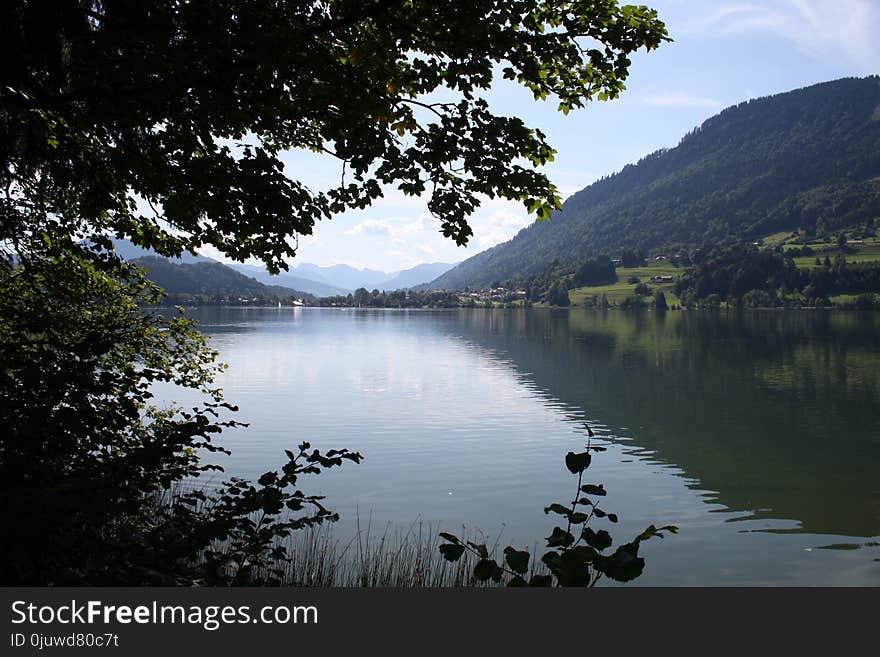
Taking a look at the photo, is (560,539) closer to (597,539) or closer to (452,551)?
(597,539)

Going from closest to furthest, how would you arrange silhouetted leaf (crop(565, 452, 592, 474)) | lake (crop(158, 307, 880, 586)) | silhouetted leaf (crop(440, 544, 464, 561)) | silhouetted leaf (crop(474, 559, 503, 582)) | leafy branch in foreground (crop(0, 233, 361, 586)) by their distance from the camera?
silhouetted leaf (crop(440, 544, 464, 561)) → silhouetted leaf (crop(474, 559, 503, 582)) → silhouetted leaf (crop(565, 452, 592, 474)) → leafy branch in foreground (crop(0, 233, 361, 586)) → lake (crop(158, 307, 880, 586))

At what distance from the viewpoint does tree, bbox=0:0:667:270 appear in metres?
6.01

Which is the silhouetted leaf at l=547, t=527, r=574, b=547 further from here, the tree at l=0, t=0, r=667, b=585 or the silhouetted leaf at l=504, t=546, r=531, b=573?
the tree at l=0, t=0, r=667, b=585

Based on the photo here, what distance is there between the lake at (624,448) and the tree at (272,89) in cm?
863

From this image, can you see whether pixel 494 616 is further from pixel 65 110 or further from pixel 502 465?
pixel 502 465

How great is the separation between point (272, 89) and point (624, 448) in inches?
780

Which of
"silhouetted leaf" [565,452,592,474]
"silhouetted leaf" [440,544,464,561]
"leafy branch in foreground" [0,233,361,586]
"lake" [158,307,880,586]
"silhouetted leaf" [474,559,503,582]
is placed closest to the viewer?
"silhouetted leaf" [440,544,464,561]

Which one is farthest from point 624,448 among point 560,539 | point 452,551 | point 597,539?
point 452,551

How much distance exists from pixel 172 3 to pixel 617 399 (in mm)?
31248

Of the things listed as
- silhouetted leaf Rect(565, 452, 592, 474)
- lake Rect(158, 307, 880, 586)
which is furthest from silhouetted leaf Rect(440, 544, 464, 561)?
lake Rect(158, 307, 880, 586)

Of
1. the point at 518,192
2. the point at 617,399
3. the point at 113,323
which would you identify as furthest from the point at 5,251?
the point at 617,399

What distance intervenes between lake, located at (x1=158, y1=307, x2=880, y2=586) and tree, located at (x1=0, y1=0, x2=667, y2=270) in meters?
8.63

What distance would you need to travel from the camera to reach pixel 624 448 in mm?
23125

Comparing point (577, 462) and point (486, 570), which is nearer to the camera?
point (486, 570)
